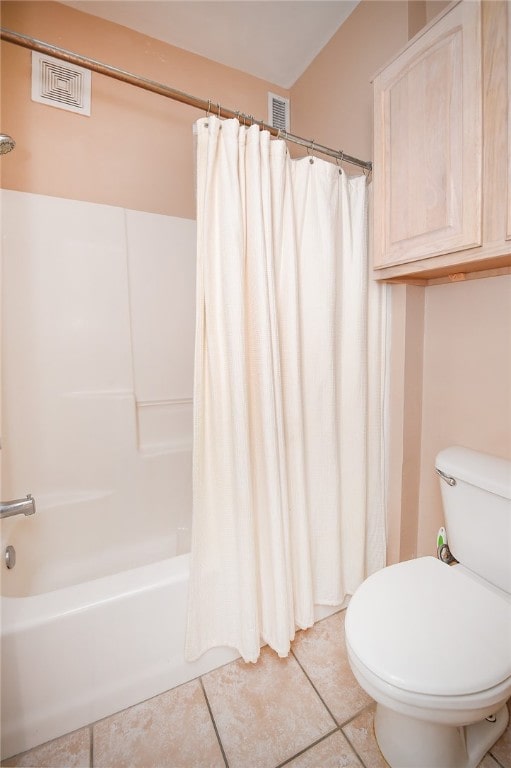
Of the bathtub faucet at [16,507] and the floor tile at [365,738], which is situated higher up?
the bathtub faucet at [16,507]

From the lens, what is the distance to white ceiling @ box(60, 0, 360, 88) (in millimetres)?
1458

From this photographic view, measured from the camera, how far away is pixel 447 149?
977 mm

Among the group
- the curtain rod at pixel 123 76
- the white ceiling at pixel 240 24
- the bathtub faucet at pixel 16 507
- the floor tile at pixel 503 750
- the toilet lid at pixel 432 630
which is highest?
the white ceiling at pixel 240 24

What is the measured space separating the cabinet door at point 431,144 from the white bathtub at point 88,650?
134 cm

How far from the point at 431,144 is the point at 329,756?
1.82m

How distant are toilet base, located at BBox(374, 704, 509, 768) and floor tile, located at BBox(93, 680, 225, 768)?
1.56ft

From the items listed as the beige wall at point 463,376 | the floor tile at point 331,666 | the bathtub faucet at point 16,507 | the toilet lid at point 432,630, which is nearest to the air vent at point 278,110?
the beige wall at point 463,376

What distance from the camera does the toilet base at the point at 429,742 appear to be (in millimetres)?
896

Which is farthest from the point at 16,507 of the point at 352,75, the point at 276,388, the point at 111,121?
the point at 352,75

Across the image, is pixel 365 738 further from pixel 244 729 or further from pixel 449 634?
pixel 449 634

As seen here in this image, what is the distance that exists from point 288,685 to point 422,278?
62.3 inches

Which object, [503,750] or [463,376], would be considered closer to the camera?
[503,750]

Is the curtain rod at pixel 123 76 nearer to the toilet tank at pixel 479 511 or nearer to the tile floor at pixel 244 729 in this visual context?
the toilet tank at pixel 479 511

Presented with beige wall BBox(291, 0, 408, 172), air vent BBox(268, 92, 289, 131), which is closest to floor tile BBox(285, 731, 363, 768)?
beige wall BBox(291, 0, 408, 172)
